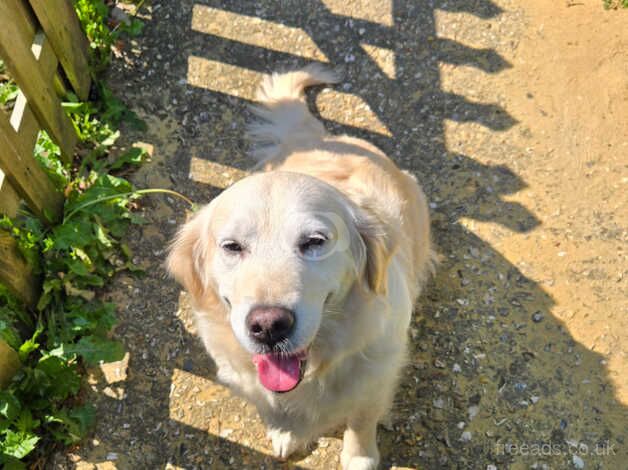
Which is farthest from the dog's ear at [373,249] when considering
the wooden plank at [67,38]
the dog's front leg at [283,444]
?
the wooden plank at [67,38]

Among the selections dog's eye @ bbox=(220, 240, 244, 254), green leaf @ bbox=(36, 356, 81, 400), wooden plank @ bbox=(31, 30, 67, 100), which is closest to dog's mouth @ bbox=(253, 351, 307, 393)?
dog's eye @ bbox=(220, 240, 244, 254)

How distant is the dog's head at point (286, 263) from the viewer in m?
2.01

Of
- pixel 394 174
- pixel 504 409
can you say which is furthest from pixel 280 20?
pixel 504 409

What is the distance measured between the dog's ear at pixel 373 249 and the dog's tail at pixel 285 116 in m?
1.30

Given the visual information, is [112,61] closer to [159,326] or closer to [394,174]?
[159,326]

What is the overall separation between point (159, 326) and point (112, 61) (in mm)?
2063

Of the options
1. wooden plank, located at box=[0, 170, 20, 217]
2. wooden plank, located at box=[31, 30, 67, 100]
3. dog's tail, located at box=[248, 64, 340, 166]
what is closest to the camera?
wooden plank, located at box=[0, 170, 20, 217]

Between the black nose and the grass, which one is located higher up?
the black nose

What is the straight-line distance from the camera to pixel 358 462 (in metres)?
2.95

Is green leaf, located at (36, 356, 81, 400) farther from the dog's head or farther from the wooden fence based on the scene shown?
the dog's head

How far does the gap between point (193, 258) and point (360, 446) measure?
125 cm

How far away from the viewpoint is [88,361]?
10.1 ft

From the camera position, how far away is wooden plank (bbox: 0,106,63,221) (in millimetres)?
3037

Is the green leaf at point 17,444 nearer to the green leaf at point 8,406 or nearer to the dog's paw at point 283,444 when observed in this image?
the green leaf at point 8,406
